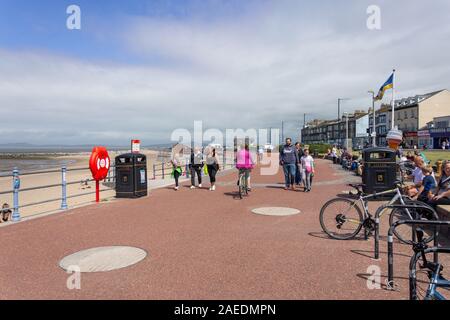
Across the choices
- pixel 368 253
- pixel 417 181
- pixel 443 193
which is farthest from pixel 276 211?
pixel 417 181

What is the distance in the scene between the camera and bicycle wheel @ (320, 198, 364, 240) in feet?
19.9

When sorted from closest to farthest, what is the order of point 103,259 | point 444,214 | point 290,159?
point 103,259 → point 444,214 → point 290,159

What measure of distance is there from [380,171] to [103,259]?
314 inches

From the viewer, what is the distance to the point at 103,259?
16.4 ft

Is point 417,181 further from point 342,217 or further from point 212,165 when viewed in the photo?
point 212,165

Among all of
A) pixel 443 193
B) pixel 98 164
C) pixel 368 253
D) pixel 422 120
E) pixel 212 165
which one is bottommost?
pixel 368 253

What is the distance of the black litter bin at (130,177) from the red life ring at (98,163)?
666mm

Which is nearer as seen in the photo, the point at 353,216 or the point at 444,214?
the point at 353,216

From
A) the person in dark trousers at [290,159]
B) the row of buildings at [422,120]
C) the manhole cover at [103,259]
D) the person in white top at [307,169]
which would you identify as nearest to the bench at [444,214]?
the manhole cover at [103,259]
